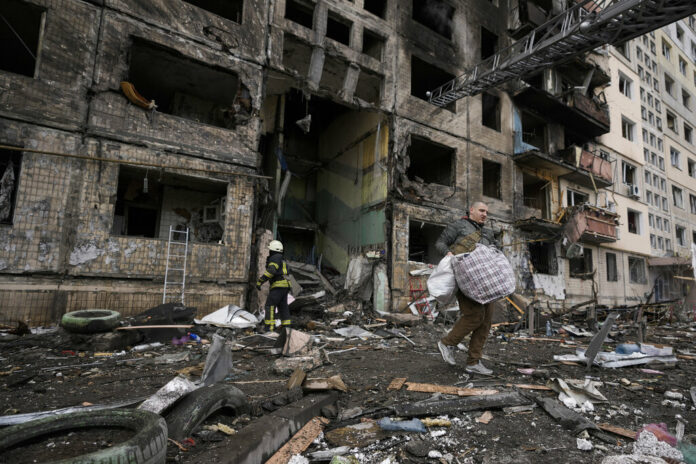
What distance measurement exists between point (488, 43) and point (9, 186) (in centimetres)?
1813

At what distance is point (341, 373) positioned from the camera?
4.21 meters

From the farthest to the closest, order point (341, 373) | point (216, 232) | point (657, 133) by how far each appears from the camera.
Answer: point (657, 133) < point (216, 232) < point (341, 373)

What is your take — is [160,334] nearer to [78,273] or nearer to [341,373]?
[78,273]

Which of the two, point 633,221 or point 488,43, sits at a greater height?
point 488,43

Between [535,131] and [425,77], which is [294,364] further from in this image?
[535,131]

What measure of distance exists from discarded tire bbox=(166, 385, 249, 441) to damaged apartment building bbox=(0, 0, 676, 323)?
6.34 meters

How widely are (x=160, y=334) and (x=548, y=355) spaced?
6381mm

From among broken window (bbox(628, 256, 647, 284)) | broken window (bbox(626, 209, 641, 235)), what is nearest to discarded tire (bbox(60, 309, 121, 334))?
broken window (bbox(628, 256, 647, 284))

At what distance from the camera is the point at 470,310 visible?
151 inches

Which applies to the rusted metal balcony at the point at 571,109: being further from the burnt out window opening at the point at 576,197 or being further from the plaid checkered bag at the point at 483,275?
the plaid checkered bag at the point at 483,275

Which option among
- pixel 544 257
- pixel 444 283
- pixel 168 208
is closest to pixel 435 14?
pixel 544 257

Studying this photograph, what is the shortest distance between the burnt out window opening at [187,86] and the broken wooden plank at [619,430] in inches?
380

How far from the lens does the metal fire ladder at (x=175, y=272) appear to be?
809 centimetres

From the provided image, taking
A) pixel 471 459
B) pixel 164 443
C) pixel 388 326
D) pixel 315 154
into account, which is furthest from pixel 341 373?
pixel 315 154
